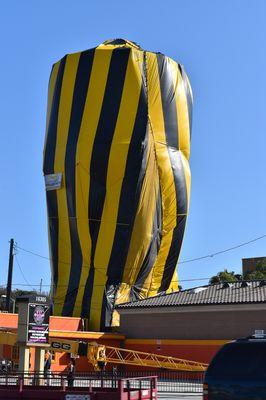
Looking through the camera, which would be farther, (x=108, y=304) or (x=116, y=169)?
(x=116, y=169)

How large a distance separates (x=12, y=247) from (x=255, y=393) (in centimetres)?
5897

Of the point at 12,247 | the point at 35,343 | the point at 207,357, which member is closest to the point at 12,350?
the point at 207,357

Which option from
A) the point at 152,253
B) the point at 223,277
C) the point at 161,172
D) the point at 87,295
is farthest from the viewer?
the point at 223,277

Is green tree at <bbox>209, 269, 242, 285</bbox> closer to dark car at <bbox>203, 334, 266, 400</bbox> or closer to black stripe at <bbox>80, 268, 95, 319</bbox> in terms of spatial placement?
black stripe at <bbox>80, 268, 95, 319</bbox>

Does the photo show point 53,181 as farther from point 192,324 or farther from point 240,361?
point 240,361

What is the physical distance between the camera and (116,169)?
150 feet

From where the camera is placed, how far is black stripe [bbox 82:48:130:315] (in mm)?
45625

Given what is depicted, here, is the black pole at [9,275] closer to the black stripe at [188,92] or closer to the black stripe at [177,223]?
the black stripe at [177,223]

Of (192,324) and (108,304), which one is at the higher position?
(108,304)

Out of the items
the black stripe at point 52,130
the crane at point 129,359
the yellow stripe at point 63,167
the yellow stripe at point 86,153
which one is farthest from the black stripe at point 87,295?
the black stripe at point 52,130

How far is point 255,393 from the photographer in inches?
404

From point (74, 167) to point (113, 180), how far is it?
A: 3.29 meters

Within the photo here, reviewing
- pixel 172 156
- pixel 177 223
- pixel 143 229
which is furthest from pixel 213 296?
pixel 172 156

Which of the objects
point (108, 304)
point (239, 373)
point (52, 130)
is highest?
point (52, 130)
